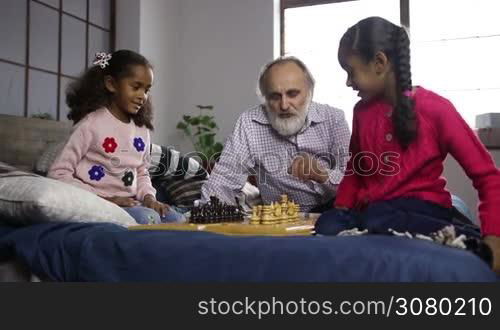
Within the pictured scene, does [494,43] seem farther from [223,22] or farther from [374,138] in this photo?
[374,138]

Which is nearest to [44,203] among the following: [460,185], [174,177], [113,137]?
[113,137]

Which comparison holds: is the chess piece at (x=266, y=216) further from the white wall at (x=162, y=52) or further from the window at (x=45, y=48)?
the white wall at (x=162, y=52)

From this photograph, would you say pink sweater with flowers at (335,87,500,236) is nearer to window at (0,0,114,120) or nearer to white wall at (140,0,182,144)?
window at (0,0,114,120)

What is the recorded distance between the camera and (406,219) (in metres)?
0.95

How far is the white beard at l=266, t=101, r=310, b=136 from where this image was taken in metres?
1.62

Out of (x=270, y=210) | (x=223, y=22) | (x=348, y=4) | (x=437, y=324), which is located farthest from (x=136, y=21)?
(x=437, y=324)

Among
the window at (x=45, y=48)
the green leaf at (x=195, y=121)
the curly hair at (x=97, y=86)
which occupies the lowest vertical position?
the curly hair at (x=97, y=86)

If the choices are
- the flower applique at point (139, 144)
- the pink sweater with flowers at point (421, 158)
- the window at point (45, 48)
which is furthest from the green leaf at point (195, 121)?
the pink sweater with flowers at point (421, 158)

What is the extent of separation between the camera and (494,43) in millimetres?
3607

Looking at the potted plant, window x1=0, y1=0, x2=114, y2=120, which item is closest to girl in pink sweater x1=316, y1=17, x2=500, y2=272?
window x1=0, y1=0, x2=114, y2=120

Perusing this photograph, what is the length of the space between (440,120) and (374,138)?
5.4 inches

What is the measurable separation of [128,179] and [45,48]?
6.03 feet

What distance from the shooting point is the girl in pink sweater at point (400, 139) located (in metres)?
0.94

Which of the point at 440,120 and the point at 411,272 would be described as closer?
the point at 411,272
